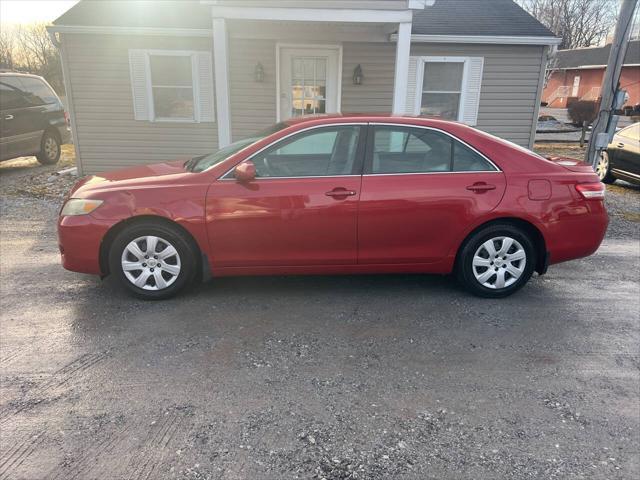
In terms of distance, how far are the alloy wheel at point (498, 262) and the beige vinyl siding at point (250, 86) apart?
636 centimetres

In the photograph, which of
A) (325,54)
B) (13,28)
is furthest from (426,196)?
(13,28)

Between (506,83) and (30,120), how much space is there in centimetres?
992

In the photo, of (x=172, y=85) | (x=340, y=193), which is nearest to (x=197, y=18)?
(x=172, y=85)

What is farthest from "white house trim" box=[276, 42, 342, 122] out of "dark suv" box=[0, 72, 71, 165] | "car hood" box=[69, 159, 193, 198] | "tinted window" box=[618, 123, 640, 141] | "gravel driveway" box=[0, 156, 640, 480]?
"gravel driveway" box=[0, 156, 640, 480]

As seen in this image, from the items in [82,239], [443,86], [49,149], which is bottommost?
[49,149]

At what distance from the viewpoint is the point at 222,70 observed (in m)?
7.47

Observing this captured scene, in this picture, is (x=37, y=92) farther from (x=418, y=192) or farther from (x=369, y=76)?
(x=418, y=192)

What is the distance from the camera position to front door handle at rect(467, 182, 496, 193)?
4.14m

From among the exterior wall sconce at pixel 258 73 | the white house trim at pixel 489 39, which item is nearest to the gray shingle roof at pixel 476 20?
the white house trim at pixel 489 39

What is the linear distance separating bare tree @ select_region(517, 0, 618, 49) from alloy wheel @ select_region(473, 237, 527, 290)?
40.6 meters

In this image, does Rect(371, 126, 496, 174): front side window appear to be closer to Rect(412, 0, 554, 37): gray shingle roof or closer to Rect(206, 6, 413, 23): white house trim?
Rect(206, 6, 413, 23): white house trim

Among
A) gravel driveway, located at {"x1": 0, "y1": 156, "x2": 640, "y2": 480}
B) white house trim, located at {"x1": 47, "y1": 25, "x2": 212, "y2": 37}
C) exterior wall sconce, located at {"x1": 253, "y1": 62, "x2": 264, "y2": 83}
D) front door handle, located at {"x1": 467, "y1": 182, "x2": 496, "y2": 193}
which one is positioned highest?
white house trim, located at {"x1": 47, "y1": 25, "x2": 212, "y2": 37}

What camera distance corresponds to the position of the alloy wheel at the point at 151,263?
13.4 ft

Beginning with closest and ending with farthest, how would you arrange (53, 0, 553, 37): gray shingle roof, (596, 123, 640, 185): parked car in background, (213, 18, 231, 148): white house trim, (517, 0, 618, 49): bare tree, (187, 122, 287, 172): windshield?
(187, 122, 287, 172): windshield → (213, 18, 231, 148): white house trim → (596, 123, 640, 185): parked car in background → (53, 0, 553, 37): gray shingle roof → (517, 0, 618, 49): bare tree
